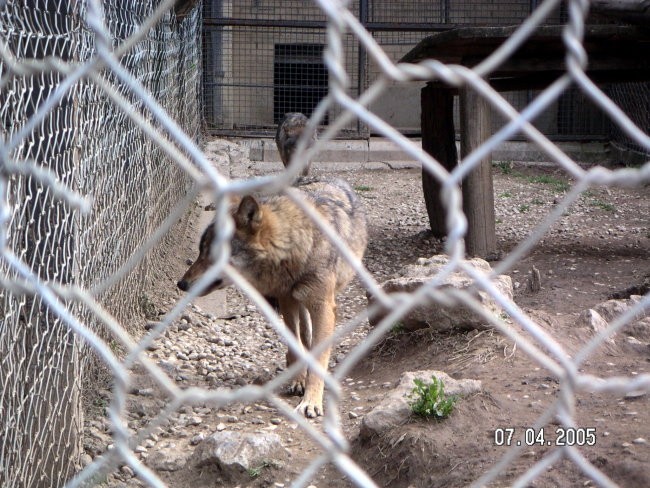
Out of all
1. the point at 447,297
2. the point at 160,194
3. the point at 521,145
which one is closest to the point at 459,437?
the point at 447,297

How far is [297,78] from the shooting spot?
14.2m

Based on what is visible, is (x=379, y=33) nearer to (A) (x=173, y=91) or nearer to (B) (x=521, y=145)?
(B) (x=521, y=145)

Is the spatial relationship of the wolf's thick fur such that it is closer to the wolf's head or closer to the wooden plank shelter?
the wolf's head

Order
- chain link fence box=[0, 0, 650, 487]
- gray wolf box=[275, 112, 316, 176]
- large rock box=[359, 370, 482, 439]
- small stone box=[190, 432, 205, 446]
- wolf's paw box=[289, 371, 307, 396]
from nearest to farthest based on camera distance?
chain link fence box=[0, 0, 650, 487] → large rock box=[359, 370, 482, 439] → small stone box=[190, 432, 205, 446] → wolf's paw box=[289, 371, 307, 396] → gray wolf box=[275, 112, 316, 176]

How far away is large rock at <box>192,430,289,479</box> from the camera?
3.34 meters

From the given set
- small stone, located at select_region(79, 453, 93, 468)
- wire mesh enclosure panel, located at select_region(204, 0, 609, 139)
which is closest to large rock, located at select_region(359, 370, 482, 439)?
small stone, located at select_region(79, 453, 93, 468)

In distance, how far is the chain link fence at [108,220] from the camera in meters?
1.03

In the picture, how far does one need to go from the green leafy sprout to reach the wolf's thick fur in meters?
0.85

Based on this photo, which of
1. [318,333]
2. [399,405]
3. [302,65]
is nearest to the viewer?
[399,405]

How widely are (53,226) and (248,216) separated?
1096 millimetres

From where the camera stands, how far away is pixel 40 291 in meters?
1.16

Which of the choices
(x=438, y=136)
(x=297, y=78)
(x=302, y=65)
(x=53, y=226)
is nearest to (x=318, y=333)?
(x=53, y=226)

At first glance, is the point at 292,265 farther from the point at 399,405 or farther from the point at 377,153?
the point at 377,153

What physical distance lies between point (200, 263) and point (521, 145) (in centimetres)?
1009
